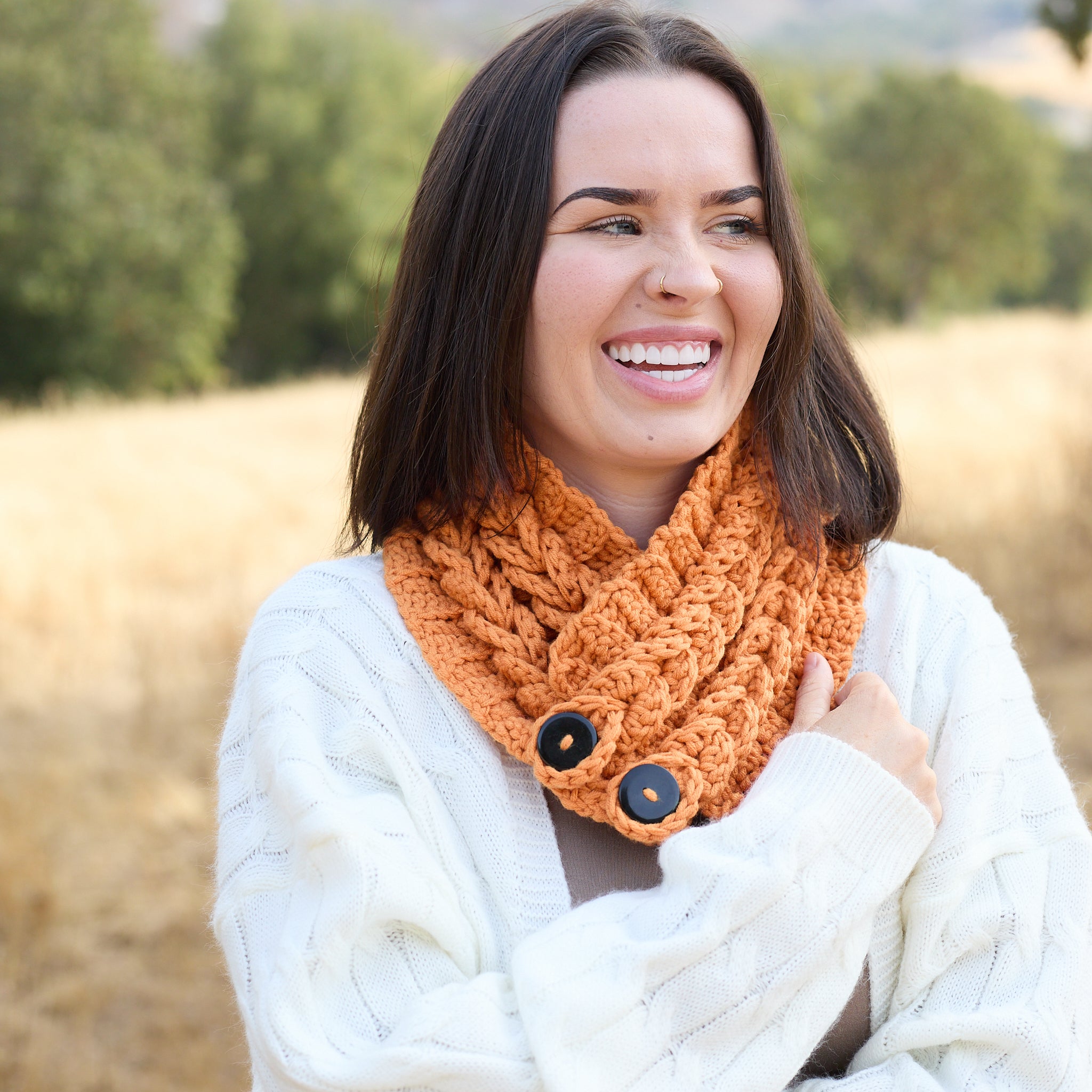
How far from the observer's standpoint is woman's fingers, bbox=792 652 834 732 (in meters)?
1.46

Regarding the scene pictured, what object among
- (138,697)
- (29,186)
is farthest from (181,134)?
(138,697)

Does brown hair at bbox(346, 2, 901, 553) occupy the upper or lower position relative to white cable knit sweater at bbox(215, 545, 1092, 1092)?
upper

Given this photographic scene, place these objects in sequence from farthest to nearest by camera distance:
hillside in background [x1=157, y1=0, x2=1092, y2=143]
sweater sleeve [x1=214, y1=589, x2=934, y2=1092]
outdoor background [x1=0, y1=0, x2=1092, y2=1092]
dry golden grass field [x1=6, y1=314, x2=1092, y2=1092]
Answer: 1. outdoor background [x1=0, y1=0, x2=1092, y2=1092]
2. dry golden grass field [x1=6, y1=314, x2=1092, y2=1092]
3. hillside in background [x1=157, y1=0, x2=1092, y2=143]
4. sweater sleeve [x1=214, y1=589, x2=934, y2=1092]

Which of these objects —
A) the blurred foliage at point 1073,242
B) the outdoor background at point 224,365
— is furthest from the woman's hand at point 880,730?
the blurred foliage at point 1073,242

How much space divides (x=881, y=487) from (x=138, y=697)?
451cm

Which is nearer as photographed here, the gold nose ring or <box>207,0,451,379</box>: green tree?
the gold nose ring

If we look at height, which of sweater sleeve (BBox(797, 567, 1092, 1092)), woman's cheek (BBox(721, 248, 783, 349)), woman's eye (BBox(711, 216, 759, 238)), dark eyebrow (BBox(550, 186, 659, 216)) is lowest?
sweater sleeve (BBox(797, 567, 1092, 1092))

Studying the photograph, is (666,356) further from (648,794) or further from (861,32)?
(861,32)

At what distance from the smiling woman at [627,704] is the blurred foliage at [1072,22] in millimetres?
1504

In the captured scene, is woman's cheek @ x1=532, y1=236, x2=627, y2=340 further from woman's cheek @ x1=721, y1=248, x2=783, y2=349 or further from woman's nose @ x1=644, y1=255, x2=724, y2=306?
woman's cheek @ x1=721, y1=248, x2=783, y2=349

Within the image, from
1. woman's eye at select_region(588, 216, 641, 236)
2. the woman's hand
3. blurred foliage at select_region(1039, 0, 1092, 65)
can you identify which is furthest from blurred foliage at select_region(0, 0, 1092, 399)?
the woman's hand

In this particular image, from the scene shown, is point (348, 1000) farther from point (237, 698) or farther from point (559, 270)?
point (559, 270)

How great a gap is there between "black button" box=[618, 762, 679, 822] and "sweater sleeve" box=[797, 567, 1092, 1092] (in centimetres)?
32

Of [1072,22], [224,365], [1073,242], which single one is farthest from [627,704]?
[1073,242]
